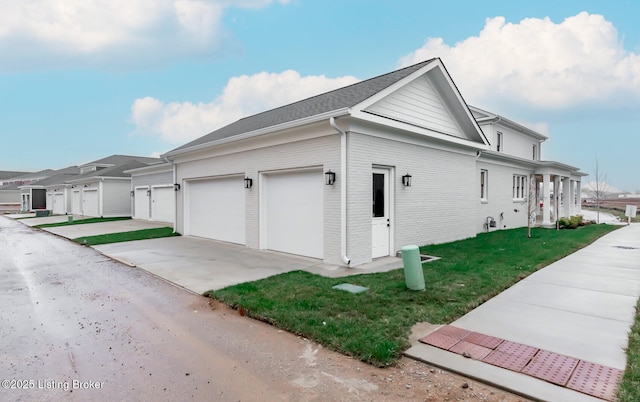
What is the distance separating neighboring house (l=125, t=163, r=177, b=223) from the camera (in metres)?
20.1

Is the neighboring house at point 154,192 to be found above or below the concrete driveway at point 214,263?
above

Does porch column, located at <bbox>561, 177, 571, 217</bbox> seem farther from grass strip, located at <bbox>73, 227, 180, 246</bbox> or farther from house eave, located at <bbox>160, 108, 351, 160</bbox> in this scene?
grass strip, located at <bbox>73, 227, 180, 246</bbox>

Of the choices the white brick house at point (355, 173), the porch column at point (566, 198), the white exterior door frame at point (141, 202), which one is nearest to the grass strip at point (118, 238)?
the white brick house at point (355, 173)

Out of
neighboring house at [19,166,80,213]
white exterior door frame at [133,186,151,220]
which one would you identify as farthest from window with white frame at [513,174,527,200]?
neighboring house at [19,166,80,213]

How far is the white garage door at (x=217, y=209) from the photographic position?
38.4 ft

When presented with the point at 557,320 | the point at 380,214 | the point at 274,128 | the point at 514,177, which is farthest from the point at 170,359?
the point at 514,177

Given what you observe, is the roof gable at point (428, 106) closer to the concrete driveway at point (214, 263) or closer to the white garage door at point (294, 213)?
the white garage door at point (294, 213)

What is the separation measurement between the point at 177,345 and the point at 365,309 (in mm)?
2497

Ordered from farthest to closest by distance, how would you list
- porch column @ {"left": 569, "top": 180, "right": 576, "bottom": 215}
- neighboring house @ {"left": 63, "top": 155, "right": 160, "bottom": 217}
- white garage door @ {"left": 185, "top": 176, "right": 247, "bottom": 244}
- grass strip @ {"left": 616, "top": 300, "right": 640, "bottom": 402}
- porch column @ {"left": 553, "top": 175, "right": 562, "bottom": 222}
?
neighboring house @ {"left": 63, "top": 155, "right": 160, "bottom": 217} → porch column @ {"left": 569, "top": 180, "right": 576, "bottom": 215} → porch column @ {"left": 553, "top": 175, "right": 562, "bottom": 222} → white garage door @ {"left": 185, "top": 176, "right": 247, "bottom": 244} → grass strip @ {"left": 616, "top": 300, "right": 640, "bottom": 402}

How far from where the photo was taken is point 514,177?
57.0 feet

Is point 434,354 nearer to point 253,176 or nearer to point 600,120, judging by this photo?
point 253,176

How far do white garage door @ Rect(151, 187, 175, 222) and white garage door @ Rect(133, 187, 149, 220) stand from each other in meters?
1.13

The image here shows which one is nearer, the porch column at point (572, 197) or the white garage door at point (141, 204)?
the white garage door at point (141, 204)

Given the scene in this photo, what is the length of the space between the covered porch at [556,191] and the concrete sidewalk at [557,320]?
12.3 m
